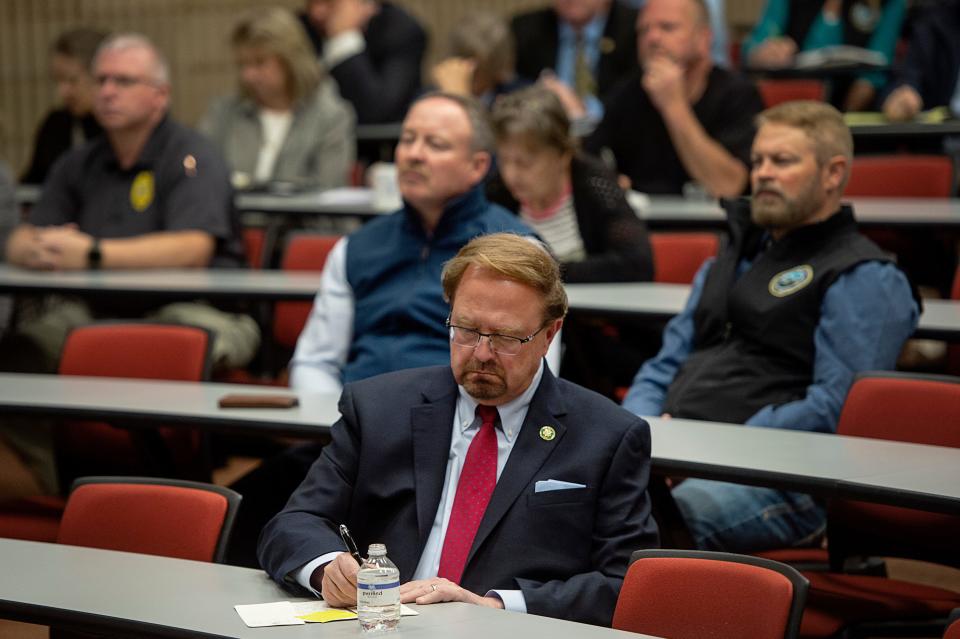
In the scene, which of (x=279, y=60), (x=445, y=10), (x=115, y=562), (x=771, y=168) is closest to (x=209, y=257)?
(x=279, y=60)

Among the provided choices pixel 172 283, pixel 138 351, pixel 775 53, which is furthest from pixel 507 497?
pixel 775 53

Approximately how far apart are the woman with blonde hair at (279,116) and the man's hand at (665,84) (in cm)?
162

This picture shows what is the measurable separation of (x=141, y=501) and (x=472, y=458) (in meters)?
0.67

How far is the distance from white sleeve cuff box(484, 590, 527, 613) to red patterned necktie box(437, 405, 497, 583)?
0.12m

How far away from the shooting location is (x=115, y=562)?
→ 7.85ft

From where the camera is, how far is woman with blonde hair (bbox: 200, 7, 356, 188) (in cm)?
606

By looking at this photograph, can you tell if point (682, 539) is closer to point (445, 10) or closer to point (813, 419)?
point (813, 419)

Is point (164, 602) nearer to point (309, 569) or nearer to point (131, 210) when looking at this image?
point (309, 569)

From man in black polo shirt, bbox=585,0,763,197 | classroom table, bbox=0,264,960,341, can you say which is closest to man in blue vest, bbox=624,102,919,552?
classroom table, bbox=0,264,960,341

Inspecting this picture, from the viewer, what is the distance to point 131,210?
491 cm

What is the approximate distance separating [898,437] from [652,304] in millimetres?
1084

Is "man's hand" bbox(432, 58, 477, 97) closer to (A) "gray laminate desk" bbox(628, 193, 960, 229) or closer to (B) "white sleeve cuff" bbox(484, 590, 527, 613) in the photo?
(A) "gray laminate desk" bbox(628, 193, 960, 229)

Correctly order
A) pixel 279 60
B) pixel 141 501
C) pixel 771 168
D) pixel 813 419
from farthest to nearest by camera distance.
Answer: pixel 279 60
pixel 771 168
pixel 813 419
pixel 141 501

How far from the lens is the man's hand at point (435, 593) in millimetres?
2121
